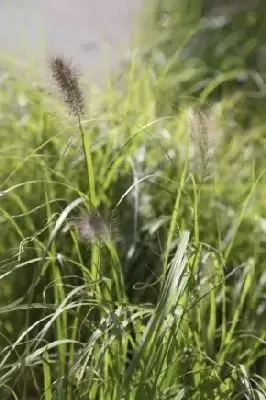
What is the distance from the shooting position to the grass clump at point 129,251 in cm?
69

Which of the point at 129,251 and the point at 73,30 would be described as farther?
the point at 73,30

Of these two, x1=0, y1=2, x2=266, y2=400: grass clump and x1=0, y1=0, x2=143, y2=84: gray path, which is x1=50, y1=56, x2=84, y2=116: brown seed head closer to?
x1=0, y1=2, x2=266, y2=400: grass clump

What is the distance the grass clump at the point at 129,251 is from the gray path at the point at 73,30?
6 cm

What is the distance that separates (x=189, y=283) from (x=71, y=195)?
0.91ft

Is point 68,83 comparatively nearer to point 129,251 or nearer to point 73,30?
point 129,251

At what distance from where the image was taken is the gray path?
124cm

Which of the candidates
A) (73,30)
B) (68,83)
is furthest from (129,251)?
(73,30)

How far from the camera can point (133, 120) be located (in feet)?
3.53

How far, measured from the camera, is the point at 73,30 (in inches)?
58.6

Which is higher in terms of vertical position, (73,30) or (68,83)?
(73,30)

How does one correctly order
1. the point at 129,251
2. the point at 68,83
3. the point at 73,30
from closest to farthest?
the point at 68,83, the point at 129,251, the point at 73,30

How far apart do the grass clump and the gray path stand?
61 millimetres

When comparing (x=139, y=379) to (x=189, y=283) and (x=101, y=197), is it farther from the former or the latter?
(x=101, y=197)

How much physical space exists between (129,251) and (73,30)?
25.6 inches
